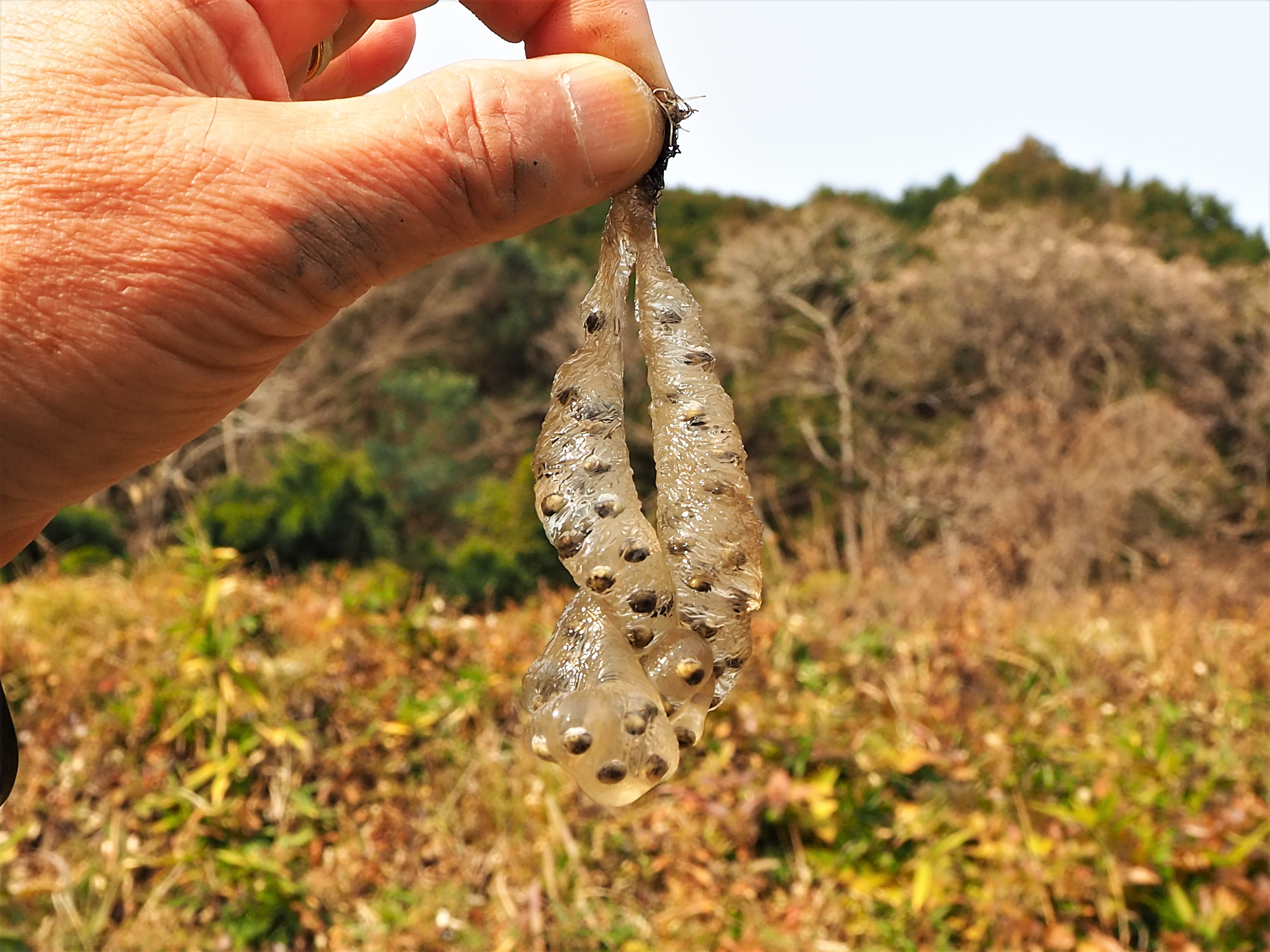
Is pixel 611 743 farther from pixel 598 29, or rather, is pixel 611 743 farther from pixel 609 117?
pixel 598 29

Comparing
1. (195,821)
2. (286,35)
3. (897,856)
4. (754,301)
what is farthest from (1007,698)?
(754,301)

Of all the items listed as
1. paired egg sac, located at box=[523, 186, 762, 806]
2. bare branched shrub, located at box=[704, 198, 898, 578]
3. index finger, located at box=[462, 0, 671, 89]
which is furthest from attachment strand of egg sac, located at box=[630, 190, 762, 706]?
bare branched shrub, located at box=[704, 198, 898, 578]

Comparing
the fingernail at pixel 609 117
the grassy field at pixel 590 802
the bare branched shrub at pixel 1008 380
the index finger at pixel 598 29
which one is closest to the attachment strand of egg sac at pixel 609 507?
the fingernail at pixel 609 117

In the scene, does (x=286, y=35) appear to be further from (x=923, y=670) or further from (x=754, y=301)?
(x=754, y=301)

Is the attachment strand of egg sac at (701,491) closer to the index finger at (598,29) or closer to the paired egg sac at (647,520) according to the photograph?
the paired egg sac at (647,520)

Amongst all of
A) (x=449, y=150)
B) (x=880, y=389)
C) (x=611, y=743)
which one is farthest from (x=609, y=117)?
(x=880, y=389)

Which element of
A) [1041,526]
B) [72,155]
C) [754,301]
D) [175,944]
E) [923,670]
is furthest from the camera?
[754,301]

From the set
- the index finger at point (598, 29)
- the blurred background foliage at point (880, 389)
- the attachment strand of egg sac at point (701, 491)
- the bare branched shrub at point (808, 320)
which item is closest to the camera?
the attachment strand of egg sac at point (701, 491)
